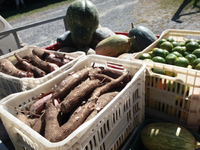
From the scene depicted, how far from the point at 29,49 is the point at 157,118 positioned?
234 cm

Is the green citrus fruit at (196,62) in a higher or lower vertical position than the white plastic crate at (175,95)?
higher

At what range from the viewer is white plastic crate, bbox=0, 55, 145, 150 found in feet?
3.57

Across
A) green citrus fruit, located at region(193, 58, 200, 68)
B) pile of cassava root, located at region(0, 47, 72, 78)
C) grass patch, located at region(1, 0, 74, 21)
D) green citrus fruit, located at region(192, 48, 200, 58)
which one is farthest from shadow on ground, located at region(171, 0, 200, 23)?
grass patch, located at region(1, 0, 74, 21)

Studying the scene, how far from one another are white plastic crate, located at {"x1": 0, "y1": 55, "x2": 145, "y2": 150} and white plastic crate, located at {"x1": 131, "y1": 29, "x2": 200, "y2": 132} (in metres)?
0.23

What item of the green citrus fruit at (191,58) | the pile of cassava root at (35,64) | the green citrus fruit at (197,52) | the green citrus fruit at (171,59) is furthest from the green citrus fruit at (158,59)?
the pile of cassava root at (35,64)

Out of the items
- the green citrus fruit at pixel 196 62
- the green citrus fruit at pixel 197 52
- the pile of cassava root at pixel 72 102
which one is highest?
the green citrus fruit at pixel 197 52

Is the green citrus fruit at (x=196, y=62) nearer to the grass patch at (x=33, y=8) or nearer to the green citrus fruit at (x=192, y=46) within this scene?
the green citrus fruit at (x=192, y=46)

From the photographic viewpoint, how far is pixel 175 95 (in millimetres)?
1781

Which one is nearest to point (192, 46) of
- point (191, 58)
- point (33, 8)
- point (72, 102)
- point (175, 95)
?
point (191, 58)

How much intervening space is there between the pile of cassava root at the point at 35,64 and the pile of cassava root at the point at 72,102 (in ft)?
1.95

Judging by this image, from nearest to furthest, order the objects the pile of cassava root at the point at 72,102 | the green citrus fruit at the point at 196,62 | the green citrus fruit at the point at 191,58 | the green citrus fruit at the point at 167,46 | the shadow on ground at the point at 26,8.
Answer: the pile of cassava root at the point at 72,102
the green citrus fruit at the point at 196,62
the green citrus fruit at the point at 191,58
the green citrus fruit at the point at 167,46
the shadow on ground at the point at 26,8

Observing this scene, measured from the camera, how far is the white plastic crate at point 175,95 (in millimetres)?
1636

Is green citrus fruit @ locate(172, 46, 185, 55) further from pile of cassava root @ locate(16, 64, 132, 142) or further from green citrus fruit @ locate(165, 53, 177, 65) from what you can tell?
pile of cassava root @ locate(16, 64, 132, 142)

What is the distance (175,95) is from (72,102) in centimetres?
106
